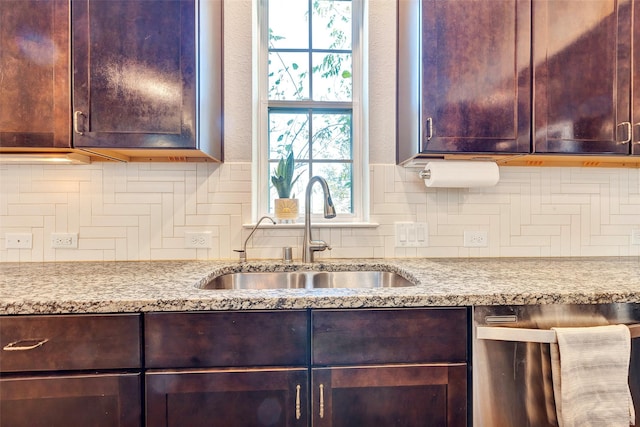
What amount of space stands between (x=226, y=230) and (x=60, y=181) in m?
0.81

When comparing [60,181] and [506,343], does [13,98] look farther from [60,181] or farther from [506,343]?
[506,343]

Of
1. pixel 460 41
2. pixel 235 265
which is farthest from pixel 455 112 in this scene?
pixel 235 265

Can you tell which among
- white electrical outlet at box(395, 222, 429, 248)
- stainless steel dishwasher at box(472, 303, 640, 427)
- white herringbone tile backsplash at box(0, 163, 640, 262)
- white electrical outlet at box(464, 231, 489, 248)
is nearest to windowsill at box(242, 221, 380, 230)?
white herringbone tile backsplash at box(0, 163, 640, 262)

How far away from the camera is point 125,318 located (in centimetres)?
98

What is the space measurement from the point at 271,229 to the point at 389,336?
85 centimetres

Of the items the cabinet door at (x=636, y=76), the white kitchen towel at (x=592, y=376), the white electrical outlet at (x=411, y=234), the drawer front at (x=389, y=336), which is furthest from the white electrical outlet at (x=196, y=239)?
the cabinet door at (x=636, y=76)

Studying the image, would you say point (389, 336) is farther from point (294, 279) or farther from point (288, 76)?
point (288, 76)

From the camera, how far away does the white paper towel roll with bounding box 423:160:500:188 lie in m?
1.52

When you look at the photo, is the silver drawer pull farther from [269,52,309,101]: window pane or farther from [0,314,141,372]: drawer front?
[269,52,309,101]: window pane

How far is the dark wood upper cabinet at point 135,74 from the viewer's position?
49.1 inches

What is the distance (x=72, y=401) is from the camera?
970 mm

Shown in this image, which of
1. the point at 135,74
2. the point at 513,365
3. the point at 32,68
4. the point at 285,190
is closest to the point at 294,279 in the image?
the point at 285,190

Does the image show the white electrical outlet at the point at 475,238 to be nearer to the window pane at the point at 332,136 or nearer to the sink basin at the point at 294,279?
the sink basin at the point at 294,279

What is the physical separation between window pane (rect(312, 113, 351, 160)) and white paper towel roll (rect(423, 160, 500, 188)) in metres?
0.49
